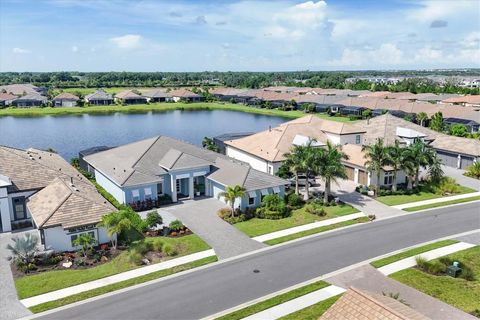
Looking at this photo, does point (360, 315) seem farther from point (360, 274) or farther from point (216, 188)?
point (216, 188)

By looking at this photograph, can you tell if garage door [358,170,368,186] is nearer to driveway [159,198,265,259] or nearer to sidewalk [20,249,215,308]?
driveway [159,198,265,259]

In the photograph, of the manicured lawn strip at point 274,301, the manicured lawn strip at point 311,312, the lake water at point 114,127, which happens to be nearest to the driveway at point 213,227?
the manicured lawn strip at point 274,301

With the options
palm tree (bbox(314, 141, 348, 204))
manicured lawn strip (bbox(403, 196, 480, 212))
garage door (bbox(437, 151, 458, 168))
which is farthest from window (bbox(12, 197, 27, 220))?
garage door (bbox(437, 151, 458, 168))

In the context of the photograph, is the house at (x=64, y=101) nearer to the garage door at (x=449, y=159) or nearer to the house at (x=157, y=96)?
the house at (x=157, y=96)

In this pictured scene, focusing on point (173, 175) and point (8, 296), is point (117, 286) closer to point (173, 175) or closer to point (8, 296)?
point (8, 296)

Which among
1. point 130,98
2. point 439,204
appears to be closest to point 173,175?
point 439,204

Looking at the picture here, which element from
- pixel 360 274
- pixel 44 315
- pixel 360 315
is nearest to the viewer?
pixel 360 315

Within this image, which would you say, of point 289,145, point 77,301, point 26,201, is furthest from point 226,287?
point 289,145
